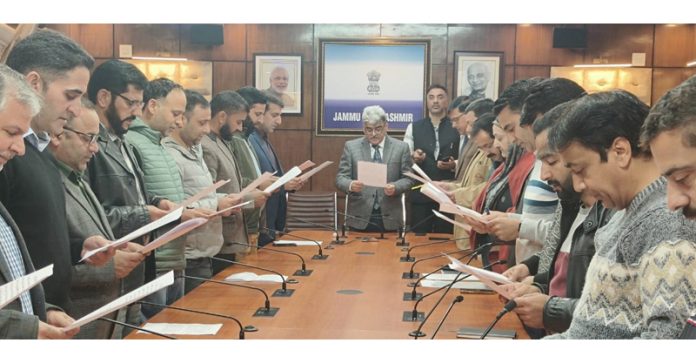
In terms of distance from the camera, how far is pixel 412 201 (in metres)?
6.60

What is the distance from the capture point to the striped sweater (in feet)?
4.68

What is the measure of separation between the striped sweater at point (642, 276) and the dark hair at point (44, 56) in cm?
191

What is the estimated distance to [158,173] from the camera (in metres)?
3.74

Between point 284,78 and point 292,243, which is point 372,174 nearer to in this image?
point 292,243

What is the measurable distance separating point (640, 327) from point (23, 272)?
1.61 m

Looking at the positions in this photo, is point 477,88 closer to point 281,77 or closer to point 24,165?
point 281,77

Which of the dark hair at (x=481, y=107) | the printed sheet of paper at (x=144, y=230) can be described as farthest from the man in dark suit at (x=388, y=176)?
the printed sheet of paper at (x=144, y=230)

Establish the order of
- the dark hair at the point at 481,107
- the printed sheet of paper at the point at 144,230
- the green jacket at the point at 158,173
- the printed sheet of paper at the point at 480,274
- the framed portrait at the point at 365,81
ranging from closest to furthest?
the printed sheet of paper at the point at 480,274 < the printed sheet of paper at the point at 144,230 < the green jacket at the point at 158,173 < the dark hair at the point at 481,107 < the framed portrait at the point at 365,81

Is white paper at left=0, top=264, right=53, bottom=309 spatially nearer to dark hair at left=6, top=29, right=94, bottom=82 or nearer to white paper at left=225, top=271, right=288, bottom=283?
dark hair at left=6, top=29, right=94, bottom=82

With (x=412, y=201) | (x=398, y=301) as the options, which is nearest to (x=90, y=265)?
(x=398, y=301)

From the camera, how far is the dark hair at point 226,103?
4984mm

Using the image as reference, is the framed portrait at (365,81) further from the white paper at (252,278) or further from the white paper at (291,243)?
the white paper at (252,278)

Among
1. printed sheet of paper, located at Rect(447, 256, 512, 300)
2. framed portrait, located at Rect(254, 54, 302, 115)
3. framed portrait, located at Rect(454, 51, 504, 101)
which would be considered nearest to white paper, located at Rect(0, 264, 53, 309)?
printed sheet of paper, located at Rect(447, 256, 512, 300)

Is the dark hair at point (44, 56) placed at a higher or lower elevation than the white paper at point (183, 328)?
higher
